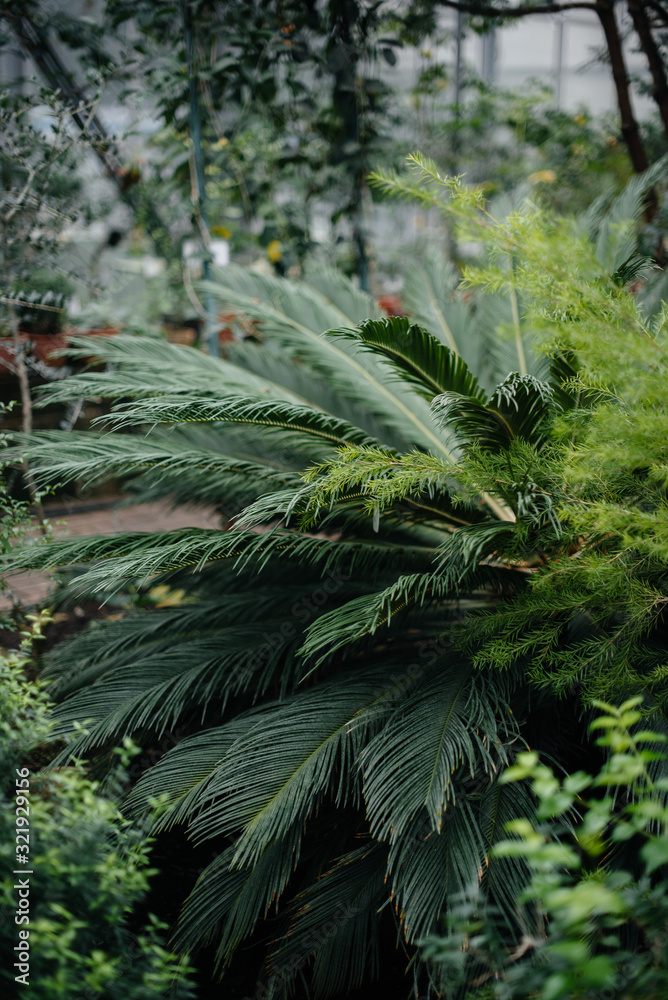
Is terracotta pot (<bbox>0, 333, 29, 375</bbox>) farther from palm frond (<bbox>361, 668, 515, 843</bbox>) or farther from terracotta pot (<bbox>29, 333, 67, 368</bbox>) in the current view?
palm frond (<bbox>361, 668, 515, 843</bbox>)

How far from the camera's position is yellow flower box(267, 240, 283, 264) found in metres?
3.94

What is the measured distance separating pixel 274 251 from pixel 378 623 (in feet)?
9.11

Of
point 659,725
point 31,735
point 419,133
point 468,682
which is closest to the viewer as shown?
point 31,735

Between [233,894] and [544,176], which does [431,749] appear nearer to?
[233,894]

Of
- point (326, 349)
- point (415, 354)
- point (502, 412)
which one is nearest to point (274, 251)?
point (326, 349)

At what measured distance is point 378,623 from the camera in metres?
1.84

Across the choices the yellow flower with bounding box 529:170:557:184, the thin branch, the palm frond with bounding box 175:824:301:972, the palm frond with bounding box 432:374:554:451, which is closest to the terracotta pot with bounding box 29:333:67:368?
the thin branch

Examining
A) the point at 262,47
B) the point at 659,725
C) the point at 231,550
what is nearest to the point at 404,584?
the point at 231,550

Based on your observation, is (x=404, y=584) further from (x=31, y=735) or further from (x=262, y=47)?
(x=262, y=47)

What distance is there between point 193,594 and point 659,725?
178 cm

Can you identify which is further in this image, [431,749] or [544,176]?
[544,176]

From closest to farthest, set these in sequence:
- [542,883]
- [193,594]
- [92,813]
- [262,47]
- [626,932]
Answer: [542,883] → [92,813] → [626,932] → [193,594] → [262,47]

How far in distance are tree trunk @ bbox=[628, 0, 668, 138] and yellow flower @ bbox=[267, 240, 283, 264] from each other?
81.4 inches

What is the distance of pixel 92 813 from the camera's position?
1.27m
